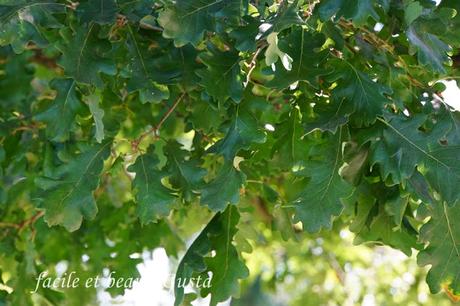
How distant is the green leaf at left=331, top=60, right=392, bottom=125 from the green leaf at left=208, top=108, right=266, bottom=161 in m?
0.18

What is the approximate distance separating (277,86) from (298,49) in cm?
9

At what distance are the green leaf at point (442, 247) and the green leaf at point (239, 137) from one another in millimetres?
438

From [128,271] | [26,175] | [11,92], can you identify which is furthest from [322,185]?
[11,92]

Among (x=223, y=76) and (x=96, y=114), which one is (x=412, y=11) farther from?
(x=96, y=114)

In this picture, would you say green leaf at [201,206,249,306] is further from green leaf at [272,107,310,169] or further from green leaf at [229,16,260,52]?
green leaf at [229,16,260,52]

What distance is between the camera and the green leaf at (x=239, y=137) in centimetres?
183

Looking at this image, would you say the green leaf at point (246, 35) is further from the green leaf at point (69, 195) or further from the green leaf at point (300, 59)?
the green leaf at point (69, 195)

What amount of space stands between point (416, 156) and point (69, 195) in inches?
31.1

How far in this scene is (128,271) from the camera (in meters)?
2.75

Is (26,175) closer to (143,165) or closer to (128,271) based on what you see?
(128,271)

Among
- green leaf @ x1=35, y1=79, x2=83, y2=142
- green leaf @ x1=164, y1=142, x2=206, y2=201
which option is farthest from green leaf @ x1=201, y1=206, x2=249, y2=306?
green leaf @ x1=35, y1=79, x2=83, y2=142

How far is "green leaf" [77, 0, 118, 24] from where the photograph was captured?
1887 mm

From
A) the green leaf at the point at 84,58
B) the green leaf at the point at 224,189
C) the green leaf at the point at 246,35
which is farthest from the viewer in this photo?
the green leaf at the point at 84,58

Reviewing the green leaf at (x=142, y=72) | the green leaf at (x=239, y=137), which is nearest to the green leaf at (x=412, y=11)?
the green leaf at (x=239, y=137)
